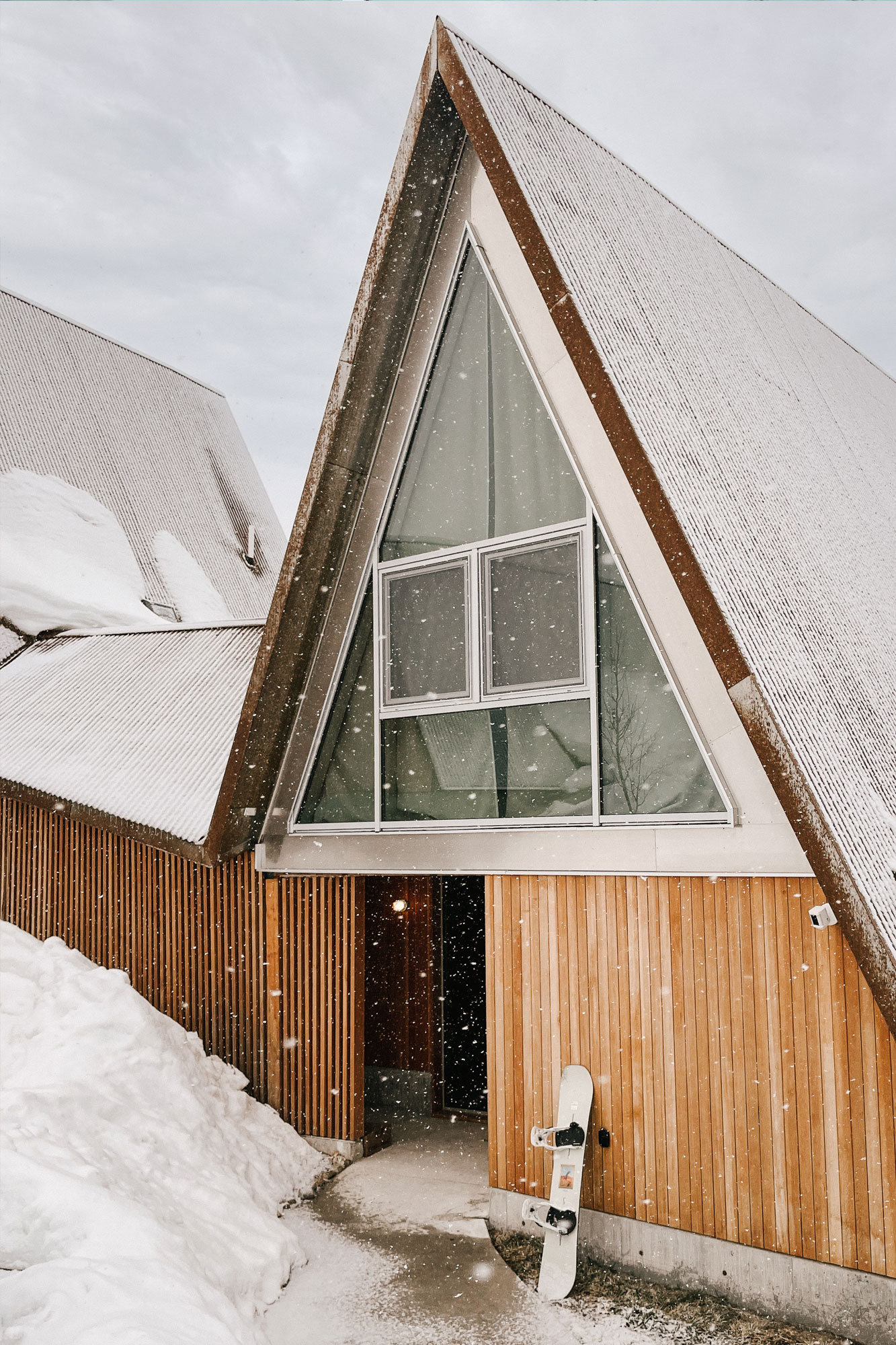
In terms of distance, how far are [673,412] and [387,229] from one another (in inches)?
89.1

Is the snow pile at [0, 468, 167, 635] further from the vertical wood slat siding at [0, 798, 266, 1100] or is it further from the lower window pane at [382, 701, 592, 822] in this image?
the lower window pane at [382, 701, 592, 822]

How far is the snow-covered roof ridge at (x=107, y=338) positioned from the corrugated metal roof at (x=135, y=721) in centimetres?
818

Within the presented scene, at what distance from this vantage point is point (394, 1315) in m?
5.36

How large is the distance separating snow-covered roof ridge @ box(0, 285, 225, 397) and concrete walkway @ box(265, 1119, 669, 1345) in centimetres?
1489

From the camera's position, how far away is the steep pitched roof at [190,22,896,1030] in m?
4.86

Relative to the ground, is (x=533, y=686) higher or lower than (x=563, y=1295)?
higher

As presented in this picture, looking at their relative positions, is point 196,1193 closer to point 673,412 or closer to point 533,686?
point 533,686

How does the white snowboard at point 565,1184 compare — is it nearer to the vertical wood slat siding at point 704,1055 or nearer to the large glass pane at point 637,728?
the vertical wood slat siding at point 704,1055

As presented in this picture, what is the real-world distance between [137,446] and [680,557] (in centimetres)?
1406

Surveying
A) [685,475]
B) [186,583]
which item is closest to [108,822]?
[685,475]

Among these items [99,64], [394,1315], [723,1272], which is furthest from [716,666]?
[99,64]

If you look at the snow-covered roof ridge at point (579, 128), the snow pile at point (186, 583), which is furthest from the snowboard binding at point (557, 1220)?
the snow pile at point (186, 583)

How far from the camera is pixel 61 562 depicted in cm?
1402

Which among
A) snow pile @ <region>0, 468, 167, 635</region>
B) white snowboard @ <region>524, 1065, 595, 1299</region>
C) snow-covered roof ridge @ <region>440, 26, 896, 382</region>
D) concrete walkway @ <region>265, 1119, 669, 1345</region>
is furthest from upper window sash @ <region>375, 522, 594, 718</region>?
snow pile @ <region>0, 468, 167, 635</region>
